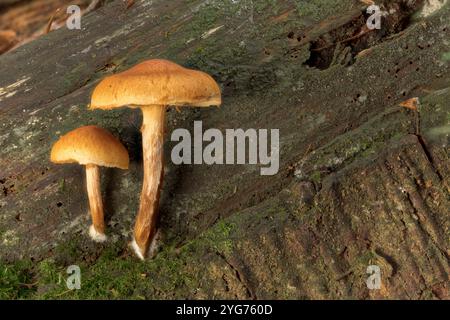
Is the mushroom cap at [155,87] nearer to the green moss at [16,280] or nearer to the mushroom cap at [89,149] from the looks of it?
the mushroom cap at [89,149]

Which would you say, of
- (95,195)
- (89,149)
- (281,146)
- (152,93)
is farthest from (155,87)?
(281,146)

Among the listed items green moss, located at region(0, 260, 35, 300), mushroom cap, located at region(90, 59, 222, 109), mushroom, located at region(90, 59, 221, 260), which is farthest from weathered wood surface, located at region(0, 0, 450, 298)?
mushroom cap, located at region(90, 59, 222, 109)

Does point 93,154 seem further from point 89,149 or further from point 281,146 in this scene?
point 281,146

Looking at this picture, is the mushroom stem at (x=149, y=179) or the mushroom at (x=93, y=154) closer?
the mushroom at (x=93, y=154)

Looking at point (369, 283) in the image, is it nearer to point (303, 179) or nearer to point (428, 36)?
point (303, 179)

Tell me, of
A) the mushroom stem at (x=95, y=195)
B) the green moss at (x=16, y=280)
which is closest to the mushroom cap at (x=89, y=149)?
the mushroom stem at (x=95, y=195)
